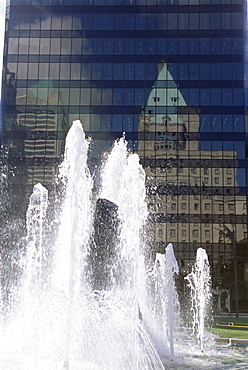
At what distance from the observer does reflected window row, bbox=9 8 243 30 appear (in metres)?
55.6

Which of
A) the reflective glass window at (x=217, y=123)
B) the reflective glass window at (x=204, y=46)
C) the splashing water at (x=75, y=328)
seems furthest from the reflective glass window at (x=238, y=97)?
the splashing water at (x=75, y=328)

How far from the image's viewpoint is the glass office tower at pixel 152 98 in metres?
51.3

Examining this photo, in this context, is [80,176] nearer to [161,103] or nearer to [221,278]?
[221,278]

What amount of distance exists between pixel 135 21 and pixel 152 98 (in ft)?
29.4

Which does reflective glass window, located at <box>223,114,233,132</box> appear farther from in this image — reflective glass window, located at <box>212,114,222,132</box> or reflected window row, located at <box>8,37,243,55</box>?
reflected window row, located at <box>8,37,243,55</box>

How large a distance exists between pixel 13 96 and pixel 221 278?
28789mm

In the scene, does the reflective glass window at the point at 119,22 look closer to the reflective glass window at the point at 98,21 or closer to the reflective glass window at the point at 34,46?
the reflective glass window at the point at 98,21

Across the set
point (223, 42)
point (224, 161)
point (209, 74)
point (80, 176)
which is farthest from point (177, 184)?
point (80, 176)

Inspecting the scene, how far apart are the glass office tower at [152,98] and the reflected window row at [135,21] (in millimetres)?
116

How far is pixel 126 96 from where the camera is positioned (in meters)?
54.4

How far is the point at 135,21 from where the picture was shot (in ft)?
183

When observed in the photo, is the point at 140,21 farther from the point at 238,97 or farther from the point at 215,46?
the point at 238,97

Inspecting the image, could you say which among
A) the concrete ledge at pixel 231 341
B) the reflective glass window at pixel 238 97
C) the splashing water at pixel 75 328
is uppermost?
the reflective glass window at pixel 238 97

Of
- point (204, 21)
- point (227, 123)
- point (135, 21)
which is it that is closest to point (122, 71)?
point (135, 21)
